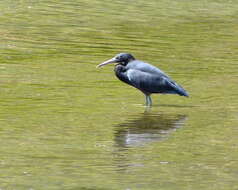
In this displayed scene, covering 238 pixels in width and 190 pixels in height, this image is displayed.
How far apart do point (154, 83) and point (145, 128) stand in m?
1.74

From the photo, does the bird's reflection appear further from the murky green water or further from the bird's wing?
the bird's wing

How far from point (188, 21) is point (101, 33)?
3233mm

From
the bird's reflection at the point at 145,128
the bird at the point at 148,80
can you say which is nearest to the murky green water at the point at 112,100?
the bird's reflection at the point at 145,128

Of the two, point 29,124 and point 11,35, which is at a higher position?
point 29,124

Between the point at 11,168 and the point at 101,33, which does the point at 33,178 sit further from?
the point at 101,33

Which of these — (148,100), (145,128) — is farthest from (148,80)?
(145,128)

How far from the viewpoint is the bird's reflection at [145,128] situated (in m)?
14.2

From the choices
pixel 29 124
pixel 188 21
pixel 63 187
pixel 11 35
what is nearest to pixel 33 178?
pixel 63 187

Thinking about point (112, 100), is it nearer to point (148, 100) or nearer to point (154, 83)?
point (148, 100)

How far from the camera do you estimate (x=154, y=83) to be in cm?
1677

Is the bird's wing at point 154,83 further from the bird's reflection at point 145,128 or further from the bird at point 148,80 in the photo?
the bird's reflection at point 145,128

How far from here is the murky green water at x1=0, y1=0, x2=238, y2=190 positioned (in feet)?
40.6

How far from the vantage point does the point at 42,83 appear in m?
18.1

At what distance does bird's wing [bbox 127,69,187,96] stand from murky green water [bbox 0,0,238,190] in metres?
0.25
